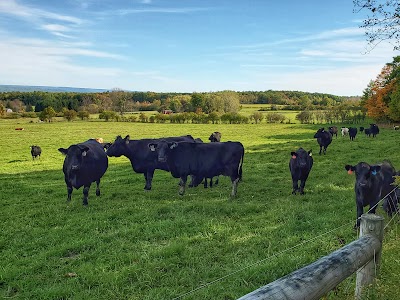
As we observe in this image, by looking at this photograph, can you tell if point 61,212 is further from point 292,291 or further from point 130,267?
point 292,291

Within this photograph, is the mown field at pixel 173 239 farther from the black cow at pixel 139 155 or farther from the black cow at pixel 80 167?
the black cow at pixel 139 155

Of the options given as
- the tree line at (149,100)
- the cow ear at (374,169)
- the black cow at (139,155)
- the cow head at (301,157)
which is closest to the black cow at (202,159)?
the black cow at (139,155)

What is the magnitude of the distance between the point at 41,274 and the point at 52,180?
1153 cm

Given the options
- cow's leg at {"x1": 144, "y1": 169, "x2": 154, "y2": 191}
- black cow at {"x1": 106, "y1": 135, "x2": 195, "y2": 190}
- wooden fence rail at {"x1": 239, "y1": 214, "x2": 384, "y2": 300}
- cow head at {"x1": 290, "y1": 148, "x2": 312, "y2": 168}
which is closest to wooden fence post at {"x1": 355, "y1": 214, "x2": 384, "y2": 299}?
wooden fence rail at {"x1": 239, "y1": 214, "x2": 384, "y2": 300}

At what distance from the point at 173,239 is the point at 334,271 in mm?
5166

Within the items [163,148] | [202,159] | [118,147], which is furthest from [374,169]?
[118,147]

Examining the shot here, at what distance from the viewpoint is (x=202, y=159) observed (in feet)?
42.7

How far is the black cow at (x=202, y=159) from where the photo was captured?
12.9 metres

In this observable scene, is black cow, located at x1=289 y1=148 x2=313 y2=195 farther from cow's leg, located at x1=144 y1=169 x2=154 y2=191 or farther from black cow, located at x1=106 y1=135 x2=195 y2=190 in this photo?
cow's leg, located at x1=144 y1=169 x2=154 y2=191

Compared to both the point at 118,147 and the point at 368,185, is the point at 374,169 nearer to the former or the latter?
the point at 368,185

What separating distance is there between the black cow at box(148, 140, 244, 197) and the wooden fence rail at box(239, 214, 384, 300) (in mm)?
8524

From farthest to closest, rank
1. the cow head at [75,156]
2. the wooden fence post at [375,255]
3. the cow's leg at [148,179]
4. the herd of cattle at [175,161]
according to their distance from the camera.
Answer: the cow's leg at [148,179] < the herd of cattle at [175,161] < the cow head at [75,156] < the wooden fence post at [375,255]

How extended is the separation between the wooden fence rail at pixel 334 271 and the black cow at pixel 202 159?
8.52m

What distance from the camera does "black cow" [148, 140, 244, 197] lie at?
12883 mm
